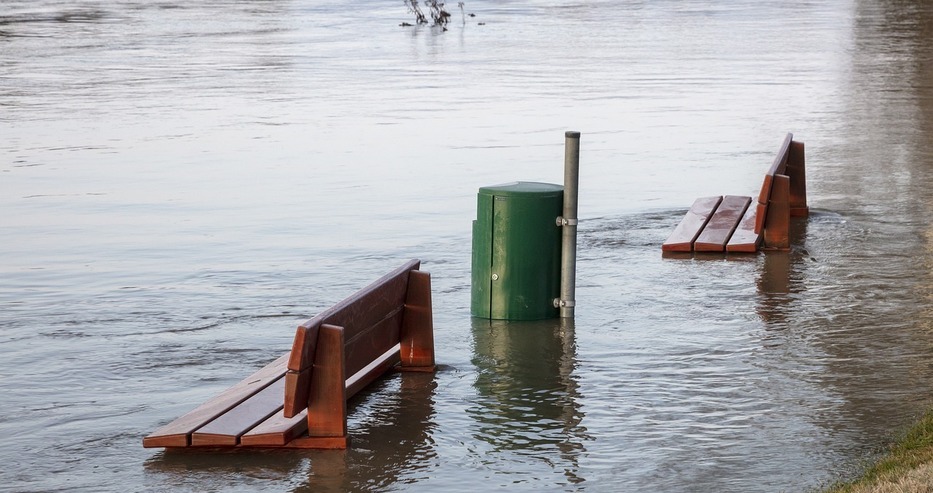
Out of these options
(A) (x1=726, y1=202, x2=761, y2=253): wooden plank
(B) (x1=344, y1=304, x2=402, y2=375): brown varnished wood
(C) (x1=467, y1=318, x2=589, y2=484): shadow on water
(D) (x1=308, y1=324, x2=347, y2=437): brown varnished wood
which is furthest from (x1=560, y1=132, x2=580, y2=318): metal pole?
(D) (x1=308, y1=324, x2=347, y2=437): brown varnished wood

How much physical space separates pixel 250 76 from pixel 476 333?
62.6 feet

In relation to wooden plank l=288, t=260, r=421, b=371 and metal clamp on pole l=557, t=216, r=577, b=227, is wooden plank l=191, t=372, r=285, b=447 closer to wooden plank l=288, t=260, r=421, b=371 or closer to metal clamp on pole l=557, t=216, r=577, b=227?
wooden plank l=288, t=260, r=421, b=371

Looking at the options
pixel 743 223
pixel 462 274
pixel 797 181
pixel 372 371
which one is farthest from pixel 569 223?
pixel 797 181

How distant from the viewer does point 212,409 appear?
6.51m

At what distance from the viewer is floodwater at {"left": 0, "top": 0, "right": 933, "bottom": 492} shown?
20.4 feet

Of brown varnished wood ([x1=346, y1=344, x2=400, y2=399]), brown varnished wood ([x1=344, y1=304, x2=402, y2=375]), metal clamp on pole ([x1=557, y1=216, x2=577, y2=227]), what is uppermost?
metal clamp on pole ([x1=557, y1=216, x2=577, y2=227])

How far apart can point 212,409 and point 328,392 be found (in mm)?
624

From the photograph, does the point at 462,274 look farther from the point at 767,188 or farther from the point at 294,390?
the point at 294,390

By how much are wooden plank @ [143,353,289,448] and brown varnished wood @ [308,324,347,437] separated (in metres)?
0.48

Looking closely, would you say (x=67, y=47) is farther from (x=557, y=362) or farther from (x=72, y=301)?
(x=557, y=362)

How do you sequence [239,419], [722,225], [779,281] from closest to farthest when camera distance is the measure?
1. [239,419]
2. [779,281]
3. [722,225]

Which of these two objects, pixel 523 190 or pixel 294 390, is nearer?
pixel 294 390

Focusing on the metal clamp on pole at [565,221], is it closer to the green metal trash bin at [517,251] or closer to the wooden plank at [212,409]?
the green metal trash bin at [517,251]

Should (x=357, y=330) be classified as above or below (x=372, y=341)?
above
